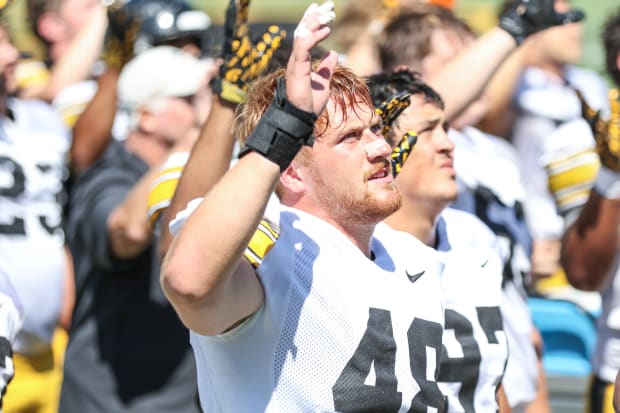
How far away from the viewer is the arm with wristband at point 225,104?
3439mm

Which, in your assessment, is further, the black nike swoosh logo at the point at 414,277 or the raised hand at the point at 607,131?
the raised hand at the point at 607,131

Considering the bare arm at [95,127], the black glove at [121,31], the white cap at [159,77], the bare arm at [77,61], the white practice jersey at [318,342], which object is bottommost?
the bare arm at [77,61]

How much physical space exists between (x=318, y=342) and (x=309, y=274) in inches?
5.7

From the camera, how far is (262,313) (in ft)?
9.15

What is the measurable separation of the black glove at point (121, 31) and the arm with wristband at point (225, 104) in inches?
52.3

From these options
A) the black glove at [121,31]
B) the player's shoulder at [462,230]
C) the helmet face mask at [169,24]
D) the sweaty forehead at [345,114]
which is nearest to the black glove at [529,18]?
the player's shoulder at [462,230]

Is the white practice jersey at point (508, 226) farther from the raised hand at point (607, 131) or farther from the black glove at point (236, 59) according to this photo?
the black glove at point (236, 59)

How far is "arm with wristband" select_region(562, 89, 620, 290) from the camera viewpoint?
4293 mm

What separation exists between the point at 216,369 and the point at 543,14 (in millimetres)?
1992

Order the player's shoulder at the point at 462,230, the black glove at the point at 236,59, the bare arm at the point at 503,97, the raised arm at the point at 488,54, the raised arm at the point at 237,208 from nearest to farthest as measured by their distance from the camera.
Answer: the raised arm at the point at 237,208 < the black glove at the point at 236,59 < the player's shoulder at the point at 462,230 < the raised arm at the point at 488,54 < the bare arm at the point at 503,97

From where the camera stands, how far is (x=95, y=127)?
524 cm

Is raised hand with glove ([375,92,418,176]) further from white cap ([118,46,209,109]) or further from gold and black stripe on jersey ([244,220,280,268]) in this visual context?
white cap ([118,46,209,109])

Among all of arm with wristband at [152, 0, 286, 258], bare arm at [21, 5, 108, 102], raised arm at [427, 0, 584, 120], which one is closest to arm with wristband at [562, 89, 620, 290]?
raised arm at [427, 0, 584, 120]

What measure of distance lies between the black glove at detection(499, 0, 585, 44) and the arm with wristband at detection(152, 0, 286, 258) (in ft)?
3.48
